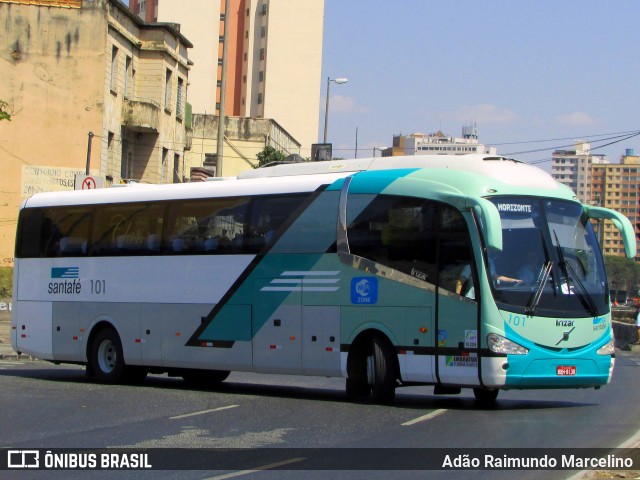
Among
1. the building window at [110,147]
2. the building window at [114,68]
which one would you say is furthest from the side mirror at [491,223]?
the building window at [114,68]

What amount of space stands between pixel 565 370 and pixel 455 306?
1.68m

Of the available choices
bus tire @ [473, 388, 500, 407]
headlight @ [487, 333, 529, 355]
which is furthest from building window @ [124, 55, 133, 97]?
headlight @ [487, 333, 529, 355]

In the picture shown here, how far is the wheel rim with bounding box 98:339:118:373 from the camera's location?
19.6 meters

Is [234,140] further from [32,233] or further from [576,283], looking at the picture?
[576,283]

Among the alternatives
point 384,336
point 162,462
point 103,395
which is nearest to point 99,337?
point 103,395

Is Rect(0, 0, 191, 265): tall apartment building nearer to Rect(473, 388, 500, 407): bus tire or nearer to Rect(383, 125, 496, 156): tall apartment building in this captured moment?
Rect(473, 388, 500, 407): bus tire

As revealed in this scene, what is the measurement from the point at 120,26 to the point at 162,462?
37192 mm

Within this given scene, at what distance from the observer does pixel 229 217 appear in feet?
57.5

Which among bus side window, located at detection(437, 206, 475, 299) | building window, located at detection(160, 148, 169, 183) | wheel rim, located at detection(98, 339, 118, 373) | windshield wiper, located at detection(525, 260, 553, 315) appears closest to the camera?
windshield wiper, located at detection(525, 260, 553, 315)

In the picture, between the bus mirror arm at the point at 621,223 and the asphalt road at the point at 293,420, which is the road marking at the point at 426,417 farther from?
the bus mirror arm at the point at 621,223

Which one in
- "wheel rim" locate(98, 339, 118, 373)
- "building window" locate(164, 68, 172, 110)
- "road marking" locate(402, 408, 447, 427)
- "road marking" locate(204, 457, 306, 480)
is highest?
"building window" locate(164, 68, 172, 110)

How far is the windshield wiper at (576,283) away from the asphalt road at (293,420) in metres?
1.45

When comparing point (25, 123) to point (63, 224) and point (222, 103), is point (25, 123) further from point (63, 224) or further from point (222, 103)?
point (63, 224)

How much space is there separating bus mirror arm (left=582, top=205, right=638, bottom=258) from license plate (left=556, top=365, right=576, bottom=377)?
2.01m
